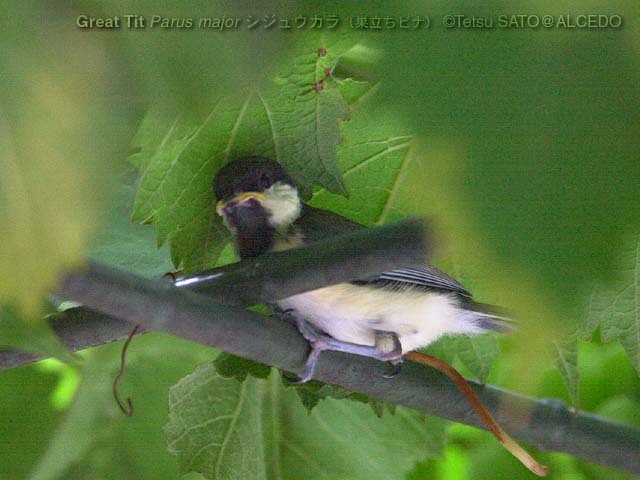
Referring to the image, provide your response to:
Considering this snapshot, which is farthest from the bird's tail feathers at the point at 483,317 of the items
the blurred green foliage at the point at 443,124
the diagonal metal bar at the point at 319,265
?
the blurred green foliage at the point at 443,124

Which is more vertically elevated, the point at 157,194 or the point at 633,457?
the point at 157,194

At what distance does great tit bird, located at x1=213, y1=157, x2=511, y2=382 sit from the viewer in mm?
1208

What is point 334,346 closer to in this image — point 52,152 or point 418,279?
point 418,279

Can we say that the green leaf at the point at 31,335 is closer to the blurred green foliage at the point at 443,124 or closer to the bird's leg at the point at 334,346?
the blurred green foliage at the point at 443,124

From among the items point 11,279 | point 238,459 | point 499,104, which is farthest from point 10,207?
point 238,459

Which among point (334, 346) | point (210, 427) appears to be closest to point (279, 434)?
point (210, 427)

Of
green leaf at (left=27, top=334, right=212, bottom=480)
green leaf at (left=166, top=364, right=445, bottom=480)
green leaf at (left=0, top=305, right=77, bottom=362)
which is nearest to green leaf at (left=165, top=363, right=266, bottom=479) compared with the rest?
green leaf at (left=166, top=364, right=445, bottom=480)

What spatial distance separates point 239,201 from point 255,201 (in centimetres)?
12

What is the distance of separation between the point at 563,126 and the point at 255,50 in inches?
3.3

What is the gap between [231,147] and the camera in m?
0.99

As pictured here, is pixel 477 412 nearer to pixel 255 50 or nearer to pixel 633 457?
pixel 633 457

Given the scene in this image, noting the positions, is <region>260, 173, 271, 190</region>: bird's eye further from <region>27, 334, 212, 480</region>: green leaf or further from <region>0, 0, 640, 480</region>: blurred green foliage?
<region>0, 0, 640, 480</region>: blurred green foliage

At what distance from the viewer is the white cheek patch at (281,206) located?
1.27 m

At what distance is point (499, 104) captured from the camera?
0.21 m
